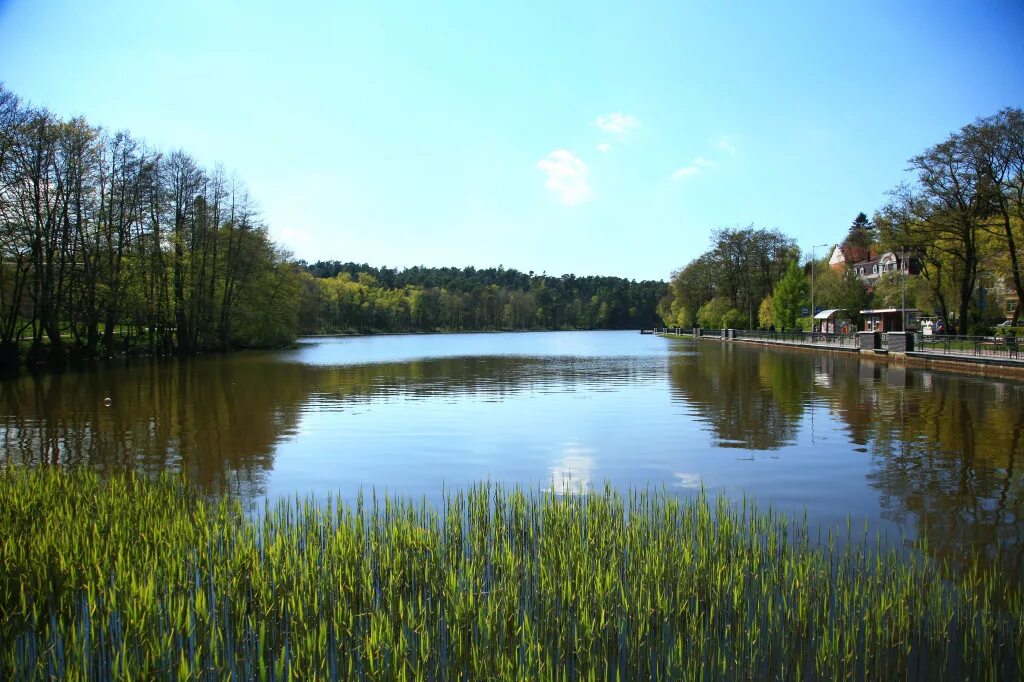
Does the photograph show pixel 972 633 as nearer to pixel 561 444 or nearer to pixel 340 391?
pixel 561 444

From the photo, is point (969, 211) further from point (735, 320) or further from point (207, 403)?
point (735, 320)

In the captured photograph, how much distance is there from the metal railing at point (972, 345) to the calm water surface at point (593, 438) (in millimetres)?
3903

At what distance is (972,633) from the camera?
5910mm

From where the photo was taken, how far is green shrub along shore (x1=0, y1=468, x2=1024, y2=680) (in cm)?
538

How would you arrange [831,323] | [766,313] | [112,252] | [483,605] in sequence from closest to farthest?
1. [483,605]
2. [112,252]
3. [831,323]
4. [766,313]

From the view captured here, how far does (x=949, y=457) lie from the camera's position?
1452 cm

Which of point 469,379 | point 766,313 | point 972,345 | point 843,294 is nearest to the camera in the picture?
point 469,379

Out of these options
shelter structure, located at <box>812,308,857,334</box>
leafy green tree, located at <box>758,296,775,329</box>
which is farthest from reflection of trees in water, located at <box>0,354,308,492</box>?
leafy green tree, located at <box>758,296,775,329</box>

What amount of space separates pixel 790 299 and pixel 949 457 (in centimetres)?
7080

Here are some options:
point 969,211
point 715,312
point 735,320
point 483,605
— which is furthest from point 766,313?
point 483,605

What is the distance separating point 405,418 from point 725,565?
49.4ft

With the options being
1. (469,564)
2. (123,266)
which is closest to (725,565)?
(469,564)

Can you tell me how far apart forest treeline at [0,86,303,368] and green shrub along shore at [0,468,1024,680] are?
1497 inches

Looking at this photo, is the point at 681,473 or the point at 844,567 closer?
the point at 844,567
